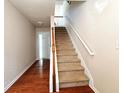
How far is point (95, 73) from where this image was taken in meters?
3.10

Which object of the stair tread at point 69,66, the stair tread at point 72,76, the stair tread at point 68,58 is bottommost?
the stair tread at point 72,76

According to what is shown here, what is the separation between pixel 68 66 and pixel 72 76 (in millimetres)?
453

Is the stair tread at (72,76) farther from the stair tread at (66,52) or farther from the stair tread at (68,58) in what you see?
the stair tread at (66,52)

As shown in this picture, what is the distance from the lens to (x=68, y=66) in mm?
3971

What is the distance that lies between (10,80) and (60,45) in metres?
2.37

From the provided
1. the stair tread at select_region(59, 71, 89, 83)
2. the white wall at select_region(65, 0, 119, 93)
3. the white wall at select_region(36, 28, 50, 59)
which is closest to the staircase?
the stair tread at select_region(59, 71, 89, 83)

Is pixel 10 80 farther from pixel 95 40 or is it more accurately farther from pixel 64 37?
pixel 64 37

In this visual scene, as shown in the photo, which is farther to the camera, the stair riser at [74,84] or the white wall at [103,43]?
the stair riser at [74,84]

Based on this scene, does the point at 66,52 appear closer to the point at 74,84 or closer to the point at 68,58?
the point at 68,58

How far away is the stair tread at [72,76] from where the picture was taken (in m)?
3.42

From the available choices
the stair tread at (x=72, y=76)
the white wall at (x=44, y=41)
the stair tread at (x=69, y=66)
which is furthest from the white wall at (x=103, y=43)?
the white wall at (x=44, y=41)

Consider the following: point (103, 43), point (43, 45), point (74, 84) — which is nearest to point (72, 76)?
point (74, 84)

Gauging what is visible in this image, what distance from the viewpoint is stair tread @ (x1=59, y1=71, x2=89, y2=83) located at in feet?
11.2

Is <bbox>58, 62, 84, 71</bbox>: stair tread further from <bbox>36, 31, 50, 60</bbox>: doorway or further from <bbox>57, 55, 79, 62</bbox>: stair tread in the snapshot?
<bbox>36, 31, 50, 60</bbox>: doorway
